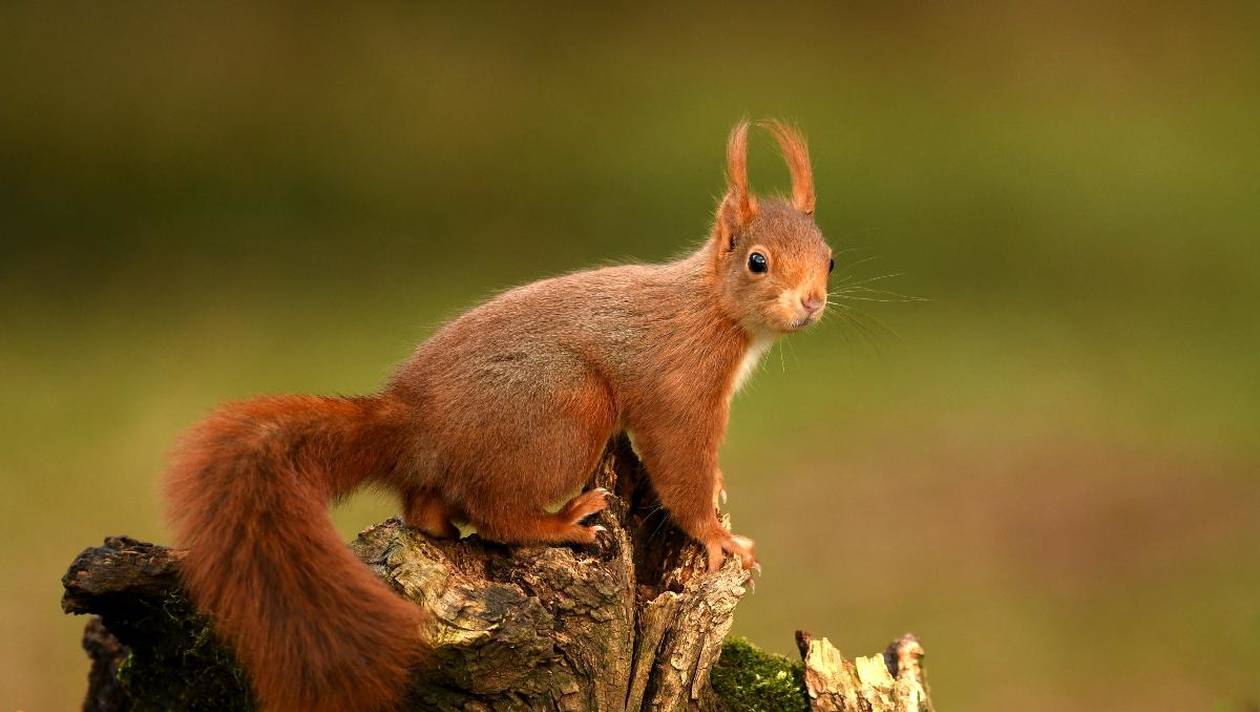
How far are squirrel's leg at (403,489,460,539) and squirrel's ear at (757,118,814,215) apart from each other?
3.79 feet

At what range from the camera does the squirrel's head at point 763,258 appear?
309 centimetres

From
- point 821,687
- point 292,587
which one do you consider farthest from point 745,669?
point 292,587

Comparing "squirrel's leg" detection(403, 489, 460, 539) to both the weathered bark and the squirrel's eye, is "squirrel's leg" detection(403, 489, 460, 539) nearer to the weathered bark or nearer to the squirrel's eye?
the weathered bark

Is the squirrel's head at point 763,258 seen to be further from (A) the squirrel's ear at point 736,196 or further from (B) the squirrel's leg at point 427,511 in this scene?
(B) the squirrel's leg at point 427,511

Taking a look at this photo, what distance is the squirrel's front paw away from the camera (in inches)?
122

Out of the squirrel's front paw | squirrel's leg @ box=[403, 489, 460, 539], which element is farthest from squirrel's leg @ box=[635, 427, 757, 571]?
squirrel's leg @ box=[403, 489, 460, 539]

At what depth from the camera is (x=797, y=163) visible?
134 inches

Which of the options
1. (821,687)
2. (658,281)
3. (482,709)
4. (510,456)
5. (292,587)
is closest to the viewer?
(292,587)

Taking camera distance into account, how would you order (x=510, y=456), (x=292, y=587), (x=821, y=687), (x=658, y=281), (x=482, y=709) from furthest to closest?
(x=658, y=281) → (x=821, y=687) → (x=510, y=456) → (x=482, y=709) → (x=292, y=587)

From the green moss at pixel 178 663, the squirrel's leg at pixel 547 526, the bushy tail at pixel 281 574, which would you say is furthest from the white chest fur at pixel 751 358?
the green moss at pixel 178 663

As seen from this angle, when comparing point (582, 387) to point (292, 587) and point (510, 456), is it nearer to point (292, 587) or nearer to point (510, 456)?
point (510, 456)

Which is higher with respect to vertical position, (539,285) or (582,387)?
(539,285)

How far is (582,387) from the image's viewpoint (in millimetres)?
2893

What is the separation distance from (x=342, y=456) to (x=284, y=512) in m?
0.26
